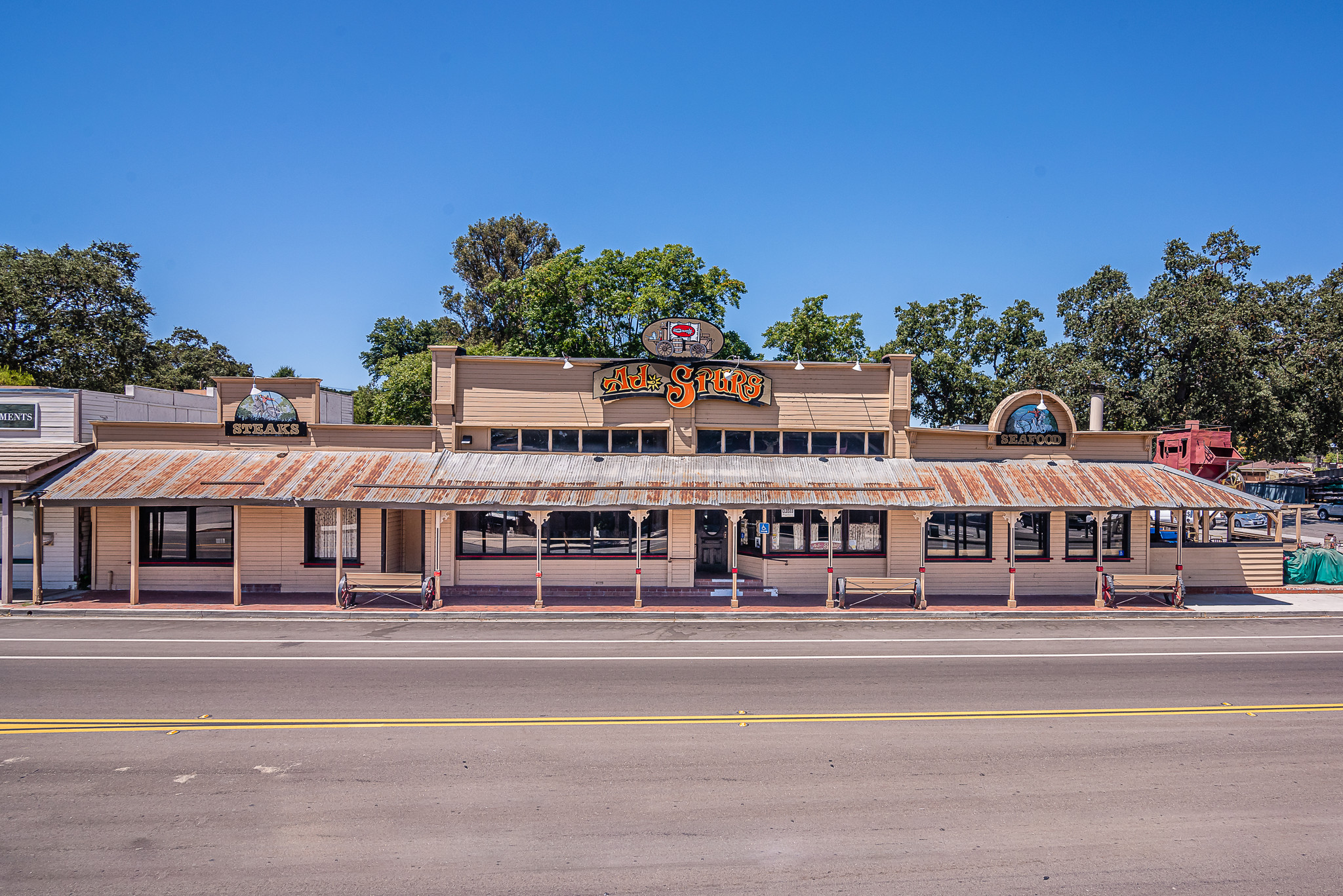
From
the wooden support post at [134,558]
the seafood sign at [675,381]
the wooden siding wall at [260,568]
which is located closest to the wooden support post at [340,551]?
the wooden siding wall at [260,568]

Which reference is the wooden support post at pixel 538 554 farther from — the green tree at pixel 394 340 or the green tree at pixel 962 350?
the green tree at pixel 394 340

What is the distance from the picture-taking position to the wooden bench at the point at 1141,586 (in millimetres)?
21312

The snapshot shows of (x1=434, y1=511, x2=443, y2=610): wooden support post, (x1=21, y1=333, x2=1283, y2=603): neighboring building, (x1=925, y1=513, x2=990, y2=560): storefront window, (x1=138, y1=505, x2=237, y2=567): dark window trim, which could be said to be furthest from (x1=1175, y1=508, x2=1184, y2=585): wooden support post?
(x1=138, y1=505, x2=237, y2=567): dark window trim

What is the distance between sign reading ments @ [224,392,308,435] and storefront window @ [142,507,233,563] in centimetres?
256

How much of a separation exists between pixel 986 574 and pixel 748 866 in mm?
18490

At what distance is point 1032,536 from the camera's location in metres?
23.9

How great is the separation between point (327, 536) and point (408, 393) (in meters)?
28.0

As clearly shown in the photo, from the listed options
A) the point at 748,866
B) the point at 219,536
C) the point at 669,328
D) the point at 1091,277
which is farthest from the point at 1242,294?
the point at 219,536

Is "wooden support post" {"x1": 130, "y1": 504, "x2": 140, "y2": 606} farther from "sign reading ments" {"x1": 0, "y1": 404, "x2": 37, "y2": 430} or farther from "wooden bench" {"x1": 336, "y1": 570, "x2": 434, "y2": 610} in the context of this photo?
"wooden bench" {"x1": 336, "y1": 570, "x2": 434, "y2": 610}

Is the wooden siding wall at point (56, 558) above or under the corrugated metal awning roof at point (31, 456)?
under

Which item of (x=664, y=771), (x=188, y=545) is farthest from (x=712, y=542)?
(x=188, y=545)

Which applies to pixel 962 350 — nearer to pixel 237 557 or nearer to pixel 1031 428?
pixel 1031 428

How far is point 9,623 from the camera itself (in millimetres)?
18328

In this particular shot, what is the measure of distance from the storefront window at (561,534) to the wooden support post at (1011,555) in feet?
34.1
